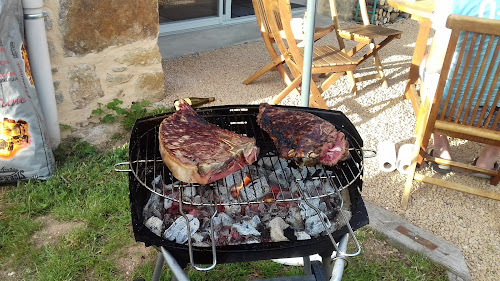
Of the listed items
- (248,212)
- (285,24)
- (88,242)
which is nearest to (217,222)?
(248,212)

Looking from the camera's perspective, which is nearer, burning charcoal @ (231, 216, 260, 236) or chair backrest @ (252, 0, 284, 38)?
burning charcoal @ (231, 216, 260, 236)

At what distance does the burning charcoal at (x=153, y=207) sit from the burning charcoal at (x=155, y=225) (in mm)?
71

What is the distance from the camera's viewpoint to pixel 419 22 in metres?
3.84

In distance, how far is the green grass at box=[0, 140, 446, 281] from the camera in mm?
2346

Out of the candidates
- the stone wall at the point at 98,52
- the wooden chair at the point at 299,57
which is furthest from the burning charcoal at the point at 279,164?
the stone wall at the point at 98,52

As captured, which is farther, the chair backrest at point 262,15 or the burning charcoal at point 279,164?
the chair backrest at point 262,15

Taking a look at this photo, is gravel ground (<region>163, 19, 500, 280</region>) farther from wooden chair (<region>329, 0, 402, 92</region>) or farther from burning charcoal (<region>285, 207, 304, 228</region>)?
burning charcoal (<region>285, 207, 304, 228</region>)

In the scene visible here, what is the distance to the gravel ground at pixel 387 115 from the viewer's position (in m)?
2.73

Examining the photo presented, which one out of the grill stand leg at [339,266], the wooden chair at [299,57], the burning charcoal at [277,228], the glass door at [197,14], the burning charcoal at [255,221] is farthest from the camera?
the glass door at [197,14]

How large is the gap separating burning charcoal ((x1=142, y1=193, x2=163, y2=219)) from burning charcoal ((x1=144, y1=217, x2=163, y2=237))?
0.23ft

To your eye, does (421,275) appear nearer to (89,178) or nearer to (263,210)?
(263,210)

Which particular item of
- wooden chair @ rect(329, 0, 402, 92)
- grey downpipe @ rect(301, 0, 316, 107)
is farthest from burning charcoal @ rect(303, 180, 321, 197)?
wooden chair @ rect(329, 0, 402, 92)

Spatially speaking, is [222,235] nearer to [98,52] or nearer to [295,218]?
[295,218]

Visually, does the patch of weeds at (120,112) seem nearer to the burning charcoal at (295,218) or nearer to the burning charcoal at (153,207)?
the burning charcoal at (153,207)
